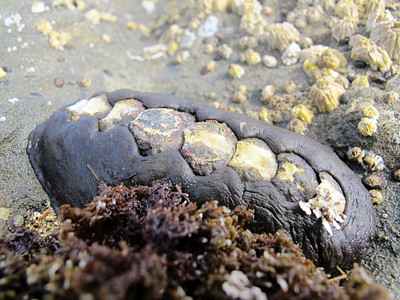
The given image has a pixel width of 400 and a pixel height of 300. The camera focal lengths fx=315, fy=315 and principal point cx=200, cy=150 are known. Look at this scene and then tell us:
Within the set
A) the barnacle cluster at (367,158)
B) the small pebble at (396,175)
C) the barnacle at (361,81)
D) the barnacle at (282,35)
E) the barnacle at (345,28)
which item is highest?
the barnacle at (345,28)

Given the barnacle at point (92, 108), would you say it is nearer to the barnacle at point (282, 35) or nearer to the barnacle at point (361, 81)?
the barnacle at point (282, 35)

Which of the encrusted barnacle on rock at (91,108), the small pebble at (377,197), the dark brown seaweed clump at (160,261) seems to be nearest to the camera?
the dark brown seaweed clump at (160,261)

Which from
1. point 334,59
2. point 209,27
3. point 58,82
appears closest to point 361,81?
point 334,59

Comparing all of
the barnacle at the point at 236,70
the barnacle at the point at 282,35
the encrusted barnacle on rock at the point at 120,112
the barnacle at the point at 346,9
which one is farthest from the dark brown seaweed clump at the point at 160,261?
the barnacle at the point at 346,9

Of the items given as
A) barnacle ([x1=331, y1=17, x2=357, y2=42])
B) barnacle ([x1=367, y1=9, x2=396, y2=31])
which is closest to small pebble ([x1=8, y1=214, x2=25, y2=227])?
barnacle ([x1=331, y1=17, x2=357, y2=42])

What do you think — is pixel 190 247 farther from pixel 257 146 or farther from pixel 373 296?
pixel 257 146

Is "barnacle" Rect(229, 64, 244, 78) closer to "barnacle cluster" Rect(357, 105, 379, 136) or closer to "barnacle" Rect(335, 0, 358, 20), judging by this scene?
"barnacle" Rect(335, 0, 358, 20)

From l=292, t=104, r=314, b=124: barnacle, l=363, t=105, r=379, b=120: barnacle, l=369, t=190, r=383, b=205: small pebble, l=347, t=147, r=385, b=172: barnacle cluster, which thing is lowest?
l=369, t=190, r=383, b=205: small pebble
